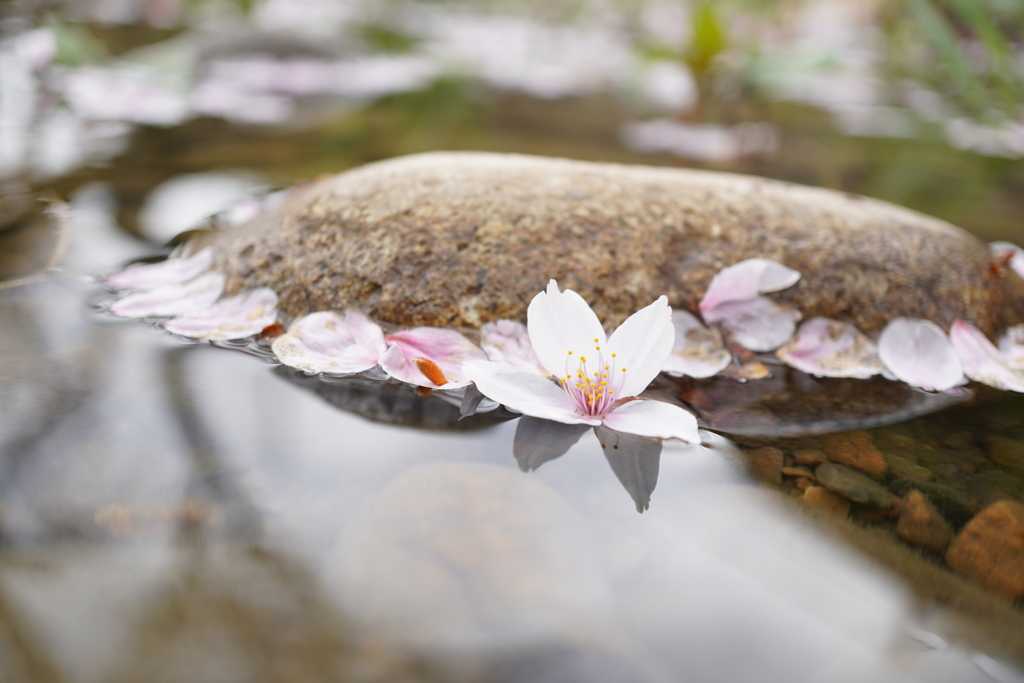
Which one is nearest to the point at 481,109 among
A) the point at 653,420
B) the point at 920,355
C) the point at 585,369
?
the point at 920,355

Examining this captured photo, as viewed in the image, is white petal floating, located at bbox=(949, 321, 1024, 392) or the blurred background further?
the blurred background

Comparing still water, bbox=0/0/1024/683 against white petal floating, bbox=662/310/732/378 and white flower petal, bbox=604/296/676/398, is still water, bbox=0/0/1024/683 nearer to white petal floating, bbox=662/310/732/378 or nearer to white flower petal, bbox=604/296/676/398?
white petal floating, bbox=662/310/732/378

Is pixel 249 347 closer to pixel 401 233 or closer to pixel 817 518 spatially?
pixel 401 233

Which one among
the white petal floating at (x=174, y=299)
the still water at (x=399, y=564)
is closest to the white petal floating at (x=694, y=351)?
the still water at (x=399, y=564)

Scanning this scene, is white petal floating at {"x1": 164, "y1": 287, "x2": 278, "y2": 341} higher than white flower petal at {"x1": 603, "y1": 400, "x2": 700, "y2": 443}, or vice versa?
white flower petal at {"x1": 603, "y1": 400, "x2": 700, "y2": 443}

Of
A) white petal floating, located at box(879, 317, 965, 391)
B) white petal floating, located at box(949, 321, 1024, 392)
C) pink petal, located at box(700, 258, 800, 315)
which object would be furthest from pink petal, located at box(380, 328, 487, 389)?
white petal floating, located at box(949, 321, 1024, 392)

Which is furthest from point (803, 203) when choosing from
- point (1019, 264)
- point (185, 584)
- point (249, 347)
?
point (185, 584)

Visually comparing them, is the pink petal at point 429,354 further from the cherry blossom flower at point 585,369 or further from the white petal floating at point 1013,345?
the white petal floating at point 1013,345

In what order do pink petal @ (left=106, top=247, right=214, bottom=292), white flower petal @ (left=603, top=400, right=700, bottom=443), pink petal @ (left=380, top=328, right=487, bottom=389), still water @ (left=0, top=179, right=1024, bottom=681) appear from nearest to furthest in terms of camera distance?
1. still water @ (left=0, top=179, right=1024, bottom=681)
2. white flower petal @ (left=603, top=400, right=700, bottom=443)
3. pink petal @ (left=380, top=328, right=487, bottom=389)
4. pink petal @ (left=106, top=247, right=214, bottom=292)
